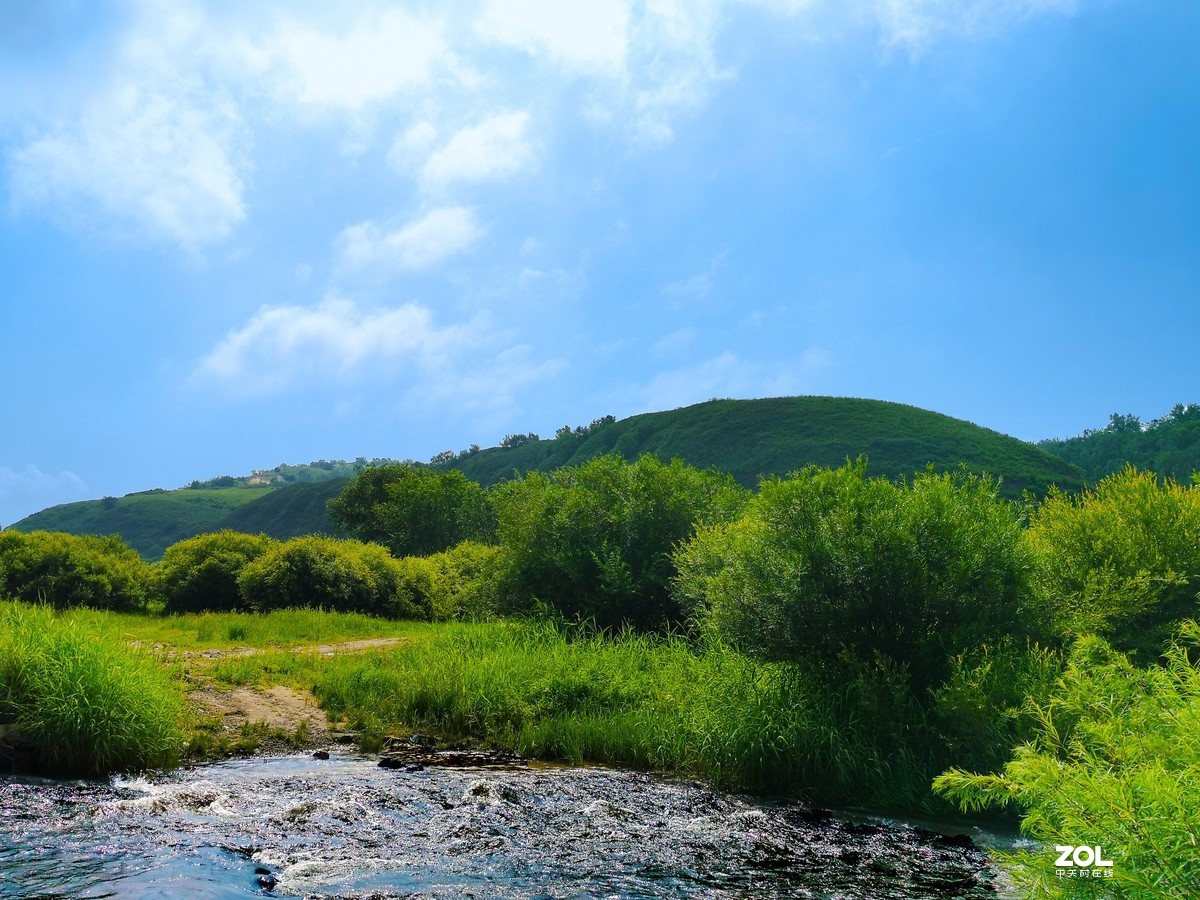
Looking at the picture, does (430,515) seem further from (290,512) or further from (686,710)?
(290,512)

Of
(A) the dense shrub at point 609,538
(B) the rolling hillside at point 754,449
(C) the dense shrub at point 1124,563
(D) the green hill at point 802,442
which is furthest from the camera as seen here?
(B) the rolling hillside at point 754,449

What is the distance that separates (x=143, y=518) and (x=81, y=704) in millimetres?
151208

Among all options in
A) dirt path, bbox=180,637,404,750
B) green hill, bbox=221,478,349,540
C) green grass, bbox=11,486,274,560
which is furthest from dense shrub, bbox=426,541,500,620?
green grass, bbox=11,486,274,560

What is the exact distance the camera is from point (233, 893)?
6020mm

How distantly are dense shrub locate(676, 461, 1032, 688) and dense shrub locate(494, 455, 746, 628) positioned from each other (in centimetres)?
752

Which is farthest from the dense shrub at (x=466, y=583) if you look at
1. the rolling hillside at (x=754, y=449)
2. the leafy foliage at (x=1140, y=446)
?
the leafy foliage at (x=1140, y=446)

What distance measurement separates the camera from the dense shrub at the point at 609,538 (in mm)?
18906

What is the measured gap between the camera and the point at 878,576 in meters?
10.3

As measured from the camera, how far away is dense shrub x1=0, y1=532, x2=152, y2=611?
23.1 m

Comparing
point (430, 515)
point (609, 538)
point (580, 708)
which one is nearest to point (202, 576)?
point (609, 538)

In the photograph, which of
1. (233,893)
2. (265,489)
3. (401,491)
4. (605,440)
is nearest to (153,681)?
(233,893)

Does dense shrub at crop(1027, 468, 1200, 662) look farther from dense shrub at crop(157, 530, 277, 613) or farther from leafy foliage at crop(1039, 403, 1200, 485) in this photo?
leafy foliage at crop(1039, 403, 1200, 485)

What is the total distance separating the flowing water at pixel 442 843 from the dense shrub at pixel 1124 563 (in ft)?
17.5

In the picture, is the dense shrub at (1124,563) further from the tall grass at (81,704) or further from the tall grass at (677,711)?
the tall grass at (81,704)
